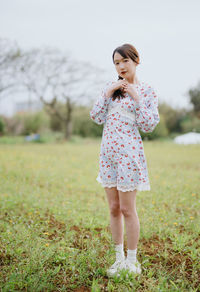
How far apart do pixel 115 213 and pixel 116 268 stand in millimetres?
376

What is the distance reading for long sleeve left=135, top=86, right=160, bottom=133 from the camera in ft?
5.67

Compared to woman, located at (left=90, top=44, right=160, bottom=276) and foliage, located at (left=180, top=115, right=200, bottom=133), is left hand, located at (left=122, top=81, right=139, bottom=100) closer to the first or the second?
woman, located at (left=90, top=44, right=160, bottom=276)

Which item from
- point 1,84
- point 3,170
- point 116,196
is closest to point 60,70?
point 1,84

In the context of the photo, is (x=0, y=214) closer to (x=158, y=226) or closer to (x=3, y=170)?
(x=158, y=226)

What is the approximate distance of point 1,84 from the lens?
13.8 m

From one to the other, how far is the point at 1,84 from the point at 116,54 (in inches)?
522

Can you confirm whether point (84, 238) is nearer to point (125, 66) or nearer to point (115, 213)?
point (115, 213)

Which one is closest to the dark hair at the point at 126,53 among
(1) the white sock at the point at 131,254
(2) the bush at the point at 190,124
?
(1) the white sock at the point at 131,254

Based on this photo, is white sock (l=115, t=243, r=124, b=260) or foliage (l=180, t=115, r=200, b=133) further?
foliage (l=180, t=115, r=200, b=133)

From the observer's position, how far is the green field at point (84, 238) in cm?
176

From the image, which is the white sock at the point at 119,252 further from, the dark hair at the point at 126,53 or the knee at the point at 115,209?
the dark hair at the point at 126,53

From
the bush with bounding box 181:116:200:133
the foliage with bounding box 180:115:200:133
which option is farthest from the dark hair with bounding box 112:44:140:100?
the bush with bounding box 181:116:200:133

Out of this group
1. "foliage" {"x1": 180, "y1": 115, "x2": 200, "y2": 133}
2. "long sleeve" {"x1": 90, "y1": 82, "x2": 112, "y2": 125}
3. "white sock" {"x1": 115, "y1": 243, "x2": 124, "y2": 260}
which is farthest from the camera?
"foliage" {"x1": 180, "y1": 115, "x2": 200, "y2": 133}

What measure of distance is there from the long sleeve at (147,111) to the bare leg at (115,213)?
0.48 metres
